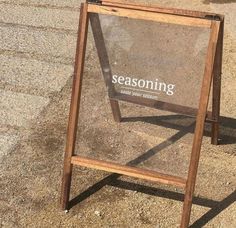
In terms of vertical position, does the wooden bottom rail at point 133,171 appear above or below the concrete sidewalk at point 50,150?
above

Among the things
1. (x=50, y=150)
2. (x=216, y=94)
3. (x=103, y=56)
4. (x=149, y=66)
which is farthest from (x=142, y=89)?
(x=50, y=150)

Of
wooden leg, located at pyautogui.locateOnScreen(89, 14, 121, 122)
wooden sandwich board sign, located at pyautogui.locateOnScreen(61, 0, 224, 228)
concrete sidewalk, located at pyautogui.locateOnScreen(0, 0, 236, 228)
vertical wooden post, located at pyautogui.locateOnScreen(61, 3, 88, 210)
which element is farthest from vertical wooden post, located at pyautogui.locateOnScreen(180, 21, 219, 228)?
vertical wooden post, located at pyautogui.locateOnScreen(61, 3, 88, 210)

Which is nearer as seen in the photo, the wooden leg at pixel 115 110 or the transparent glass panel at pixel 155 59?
the transparent glass panel at pixel 155 59

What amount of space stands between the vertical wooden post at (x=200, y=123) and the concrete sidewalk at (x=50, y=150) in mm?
262

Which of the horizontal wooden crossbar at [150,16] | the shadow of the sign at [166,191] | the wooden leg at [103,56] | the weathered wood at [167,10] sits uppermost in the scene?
the weathered wood at [167,10]

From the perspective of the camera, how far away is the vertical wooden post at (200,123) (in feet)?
10.3

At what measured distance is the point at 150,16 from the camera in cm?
320

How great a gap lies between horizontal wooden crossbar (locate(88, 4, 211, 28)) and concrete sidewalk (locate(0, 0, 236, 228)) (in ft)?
1.58

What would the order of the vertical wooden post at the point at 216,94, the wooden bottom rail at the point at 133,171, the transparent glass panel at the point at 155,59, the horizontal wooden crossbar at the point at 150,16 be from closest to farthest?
1. the horizontal wooden crossbar at the point at 150,16
2. the transparent glass panel at the point at 155,59
3. the wooden bottom rail at the point at 133,171
4. the vertical wooden post at the point at 216,94

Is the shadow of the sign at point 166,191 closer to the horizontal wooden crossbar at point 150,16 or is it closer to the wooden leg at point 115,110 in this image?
the wooden leg at point 115,110

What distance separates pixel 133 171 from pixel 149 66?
820mm

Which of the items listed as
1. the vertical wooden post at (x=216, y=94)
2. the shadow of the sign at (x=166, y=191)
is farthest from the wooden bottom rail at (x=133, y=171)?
the vertical wooden post at (x=216, y=94)

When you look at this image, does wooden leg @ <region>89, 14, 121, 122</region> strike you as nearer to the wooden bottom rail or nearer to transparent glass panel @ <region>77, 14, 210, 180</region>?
transparent glass panel @ <region>77, 14, 210, 180</region>

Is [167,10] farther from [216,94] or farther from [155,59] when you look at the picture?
[216,94]
